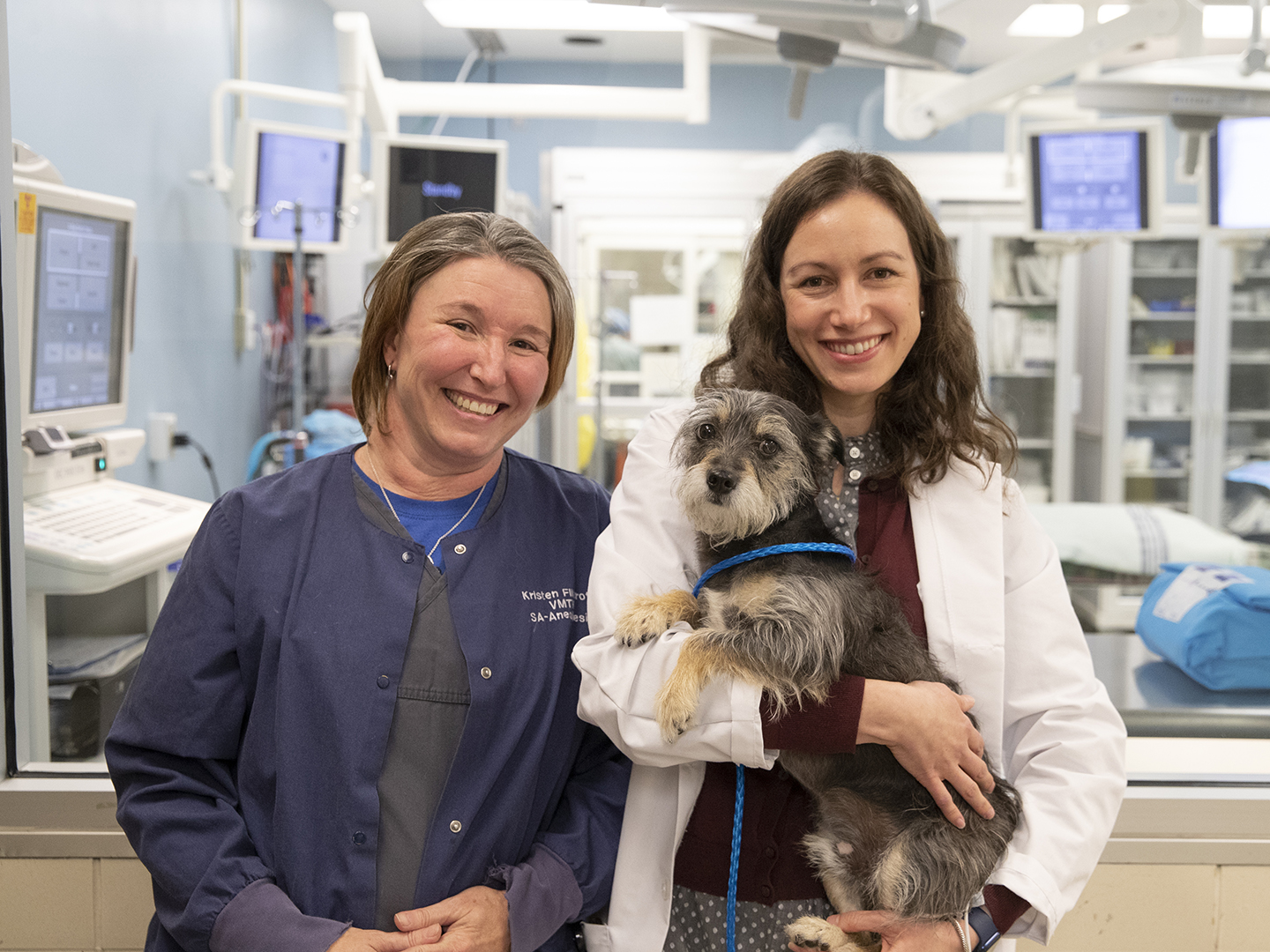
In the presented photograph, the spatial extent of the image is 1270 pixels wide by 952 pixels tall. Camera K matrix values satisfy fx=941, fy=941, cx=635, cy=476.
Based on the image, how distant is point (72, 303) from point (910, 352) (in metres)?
1.97

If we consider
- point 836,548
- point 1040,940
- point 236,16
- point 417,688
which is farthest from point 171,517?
point 236,16

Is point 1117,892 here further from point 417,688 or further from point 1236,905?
point 417,688

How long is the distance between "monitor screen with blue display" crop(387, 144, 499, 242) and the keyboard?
1.82 metres

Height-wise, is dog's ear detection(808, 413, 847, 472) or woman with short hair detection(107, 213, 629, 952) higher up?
dog's ear detection(808, 413, 847, 472)

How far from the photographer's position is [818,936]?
1124 mm

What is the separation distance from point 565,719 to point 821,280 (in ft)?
2.20

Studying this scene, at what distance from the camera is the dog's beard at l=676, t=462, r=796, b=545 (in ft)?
A: 3.98

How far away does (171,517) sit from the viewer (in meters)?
2.37

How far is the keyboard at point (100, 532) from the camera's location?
1940 millimetres

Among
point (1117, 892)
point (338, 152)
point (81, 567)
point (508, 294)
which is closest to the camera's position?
point (508, 294)

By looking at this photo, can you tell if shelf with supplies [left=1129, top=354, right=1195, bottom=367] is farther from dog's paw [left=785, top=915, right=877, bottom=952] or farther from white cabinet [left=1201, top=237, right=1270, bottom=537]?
dog's paw [left=785, top=915, right=877, bottom=952]

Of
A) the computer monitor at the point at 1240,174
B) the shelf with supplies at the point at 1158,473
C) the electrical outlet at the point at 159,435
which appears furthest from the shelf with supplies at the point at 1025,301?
the electrical outlet at the point at 159,435

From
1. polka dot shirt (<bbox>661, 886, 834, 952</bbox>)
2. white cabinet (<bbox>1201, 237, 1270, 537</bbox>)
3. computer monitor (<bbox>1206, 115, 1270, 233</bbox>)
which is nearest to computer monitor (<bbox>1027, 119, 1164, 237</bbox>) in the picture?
computer monitor (<bbox>1206, 115, 1270, 233</bbox>)

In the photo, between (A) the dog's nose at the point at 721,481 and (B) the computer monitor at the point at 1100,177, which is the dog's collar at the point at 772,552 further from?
(B) the computer monitor at the point at 1100,177
